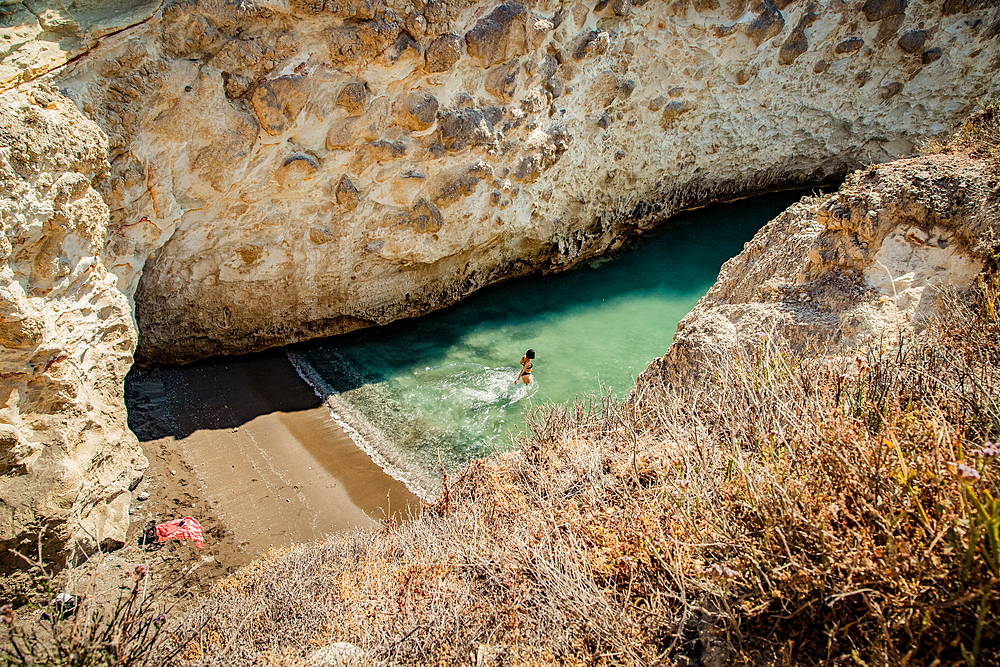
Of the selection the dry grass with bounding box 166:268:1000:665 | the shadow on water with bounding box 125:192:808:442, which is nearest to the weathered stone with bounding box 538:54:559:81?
the shadow on water with bounding box 125:192:808:442

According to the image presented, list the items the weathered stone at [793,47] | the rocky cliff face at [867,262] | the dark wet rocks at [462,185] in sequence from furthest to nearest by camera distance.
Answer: the weathered stone at [793,47] < the dark wet rocks at [462,185] < the rocky cliff face at [867,262]

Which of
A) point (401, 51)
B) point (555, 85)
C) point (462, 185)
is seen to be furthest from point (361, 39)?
point (555, 85)

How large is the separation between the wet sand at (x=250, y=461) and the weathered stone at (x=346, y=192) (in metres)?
2.72

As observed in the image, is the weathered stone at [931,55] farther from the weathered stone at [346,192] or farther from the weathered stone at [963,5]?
the weathered stone at [346,192]

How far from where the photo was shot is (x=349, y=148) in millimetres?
7570

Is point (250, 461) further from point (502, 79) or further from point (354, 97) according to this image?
point (502, 79)

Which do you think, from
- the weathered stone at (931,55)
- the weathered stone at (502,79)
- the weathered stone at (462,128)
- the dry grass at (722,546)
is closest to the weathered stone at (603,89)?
the weathered stone at (502,79)

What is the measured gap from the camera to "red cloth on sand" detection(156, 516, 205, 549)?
226 inches

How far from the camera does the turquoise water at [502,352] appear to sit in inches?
299

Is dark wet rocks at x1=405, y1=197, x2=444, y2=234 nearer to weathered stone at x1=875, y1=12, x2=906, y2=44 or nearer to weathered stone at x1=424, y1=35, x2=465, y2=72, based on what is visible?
weathered stone at x1=424, y1=35, x2=465, y2=72

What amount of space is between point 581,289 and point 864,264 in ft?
20.1

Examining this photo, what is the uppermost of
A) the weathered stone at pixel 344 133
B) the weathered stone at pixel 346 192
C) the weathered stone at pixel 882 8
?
the weathered stone at pixel 882 8

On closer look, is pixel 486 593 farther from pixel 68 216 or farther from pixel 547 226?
pixel 547 226

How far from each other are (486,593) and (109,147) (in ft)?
19.4
